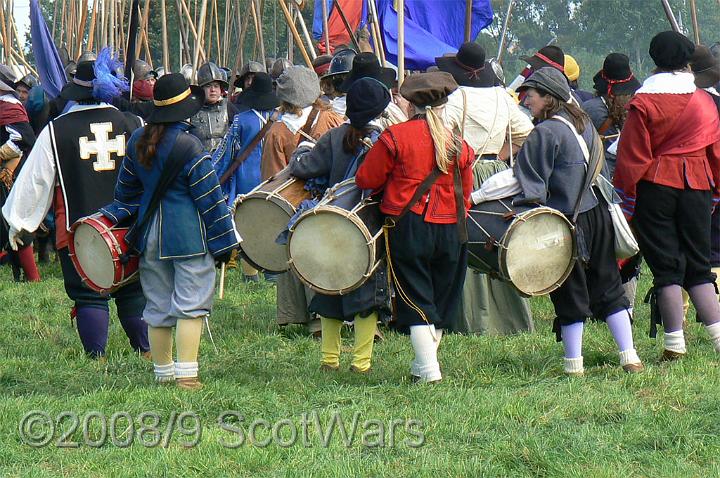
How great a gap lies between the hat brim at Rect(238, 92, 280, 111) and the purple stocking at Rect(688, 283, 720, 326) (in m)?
4.43

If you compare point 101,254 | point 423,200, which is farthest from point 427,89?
point 101,254

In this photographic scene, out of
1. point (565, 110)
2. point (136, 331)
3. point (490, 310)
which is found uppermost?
point (565, 110)

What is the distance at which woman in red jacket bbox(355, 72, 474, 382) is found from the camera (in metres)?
6.20

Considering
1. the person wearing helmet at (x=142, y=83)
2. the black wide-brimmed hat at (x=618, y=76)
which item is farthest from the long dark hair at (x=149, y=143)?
the person wearing helmet at (x=142, y=83)

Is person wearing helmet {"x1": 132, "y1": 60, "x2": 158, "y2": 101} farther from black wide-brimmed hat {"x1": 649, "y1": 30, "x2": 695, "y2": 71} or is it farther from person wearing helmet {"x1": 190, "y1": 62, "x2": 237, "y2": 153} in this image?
black wide-brimmed hat {"x1": 649, "y1": 30, "x2": 695, "y2": 71}

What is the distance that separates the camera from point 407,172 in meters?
6.20

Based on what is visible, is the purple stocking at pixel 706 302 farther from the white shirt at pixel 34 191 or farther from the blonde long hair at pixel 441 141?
the white shirt at pixel 34 191

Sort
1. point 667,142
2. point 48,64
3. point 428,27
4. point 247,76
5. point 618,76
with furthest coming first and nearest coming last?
point 428,27 → point 247,76 → point 48,64 → point 618,76 → point 667,142

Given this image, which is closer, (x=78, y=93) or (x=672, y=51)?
(x=672, y=51)

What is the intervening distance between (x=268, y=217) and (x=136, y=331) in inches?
49.5

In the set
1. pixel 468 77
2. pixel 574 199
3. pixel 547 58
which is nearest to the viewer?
pixel 574 199

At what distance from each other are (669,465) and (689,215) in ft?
7.04

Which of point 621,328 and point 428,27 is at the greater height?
point 428,27

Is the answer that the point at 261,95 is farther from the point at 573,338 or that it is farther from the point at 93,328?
the point at 573,338
